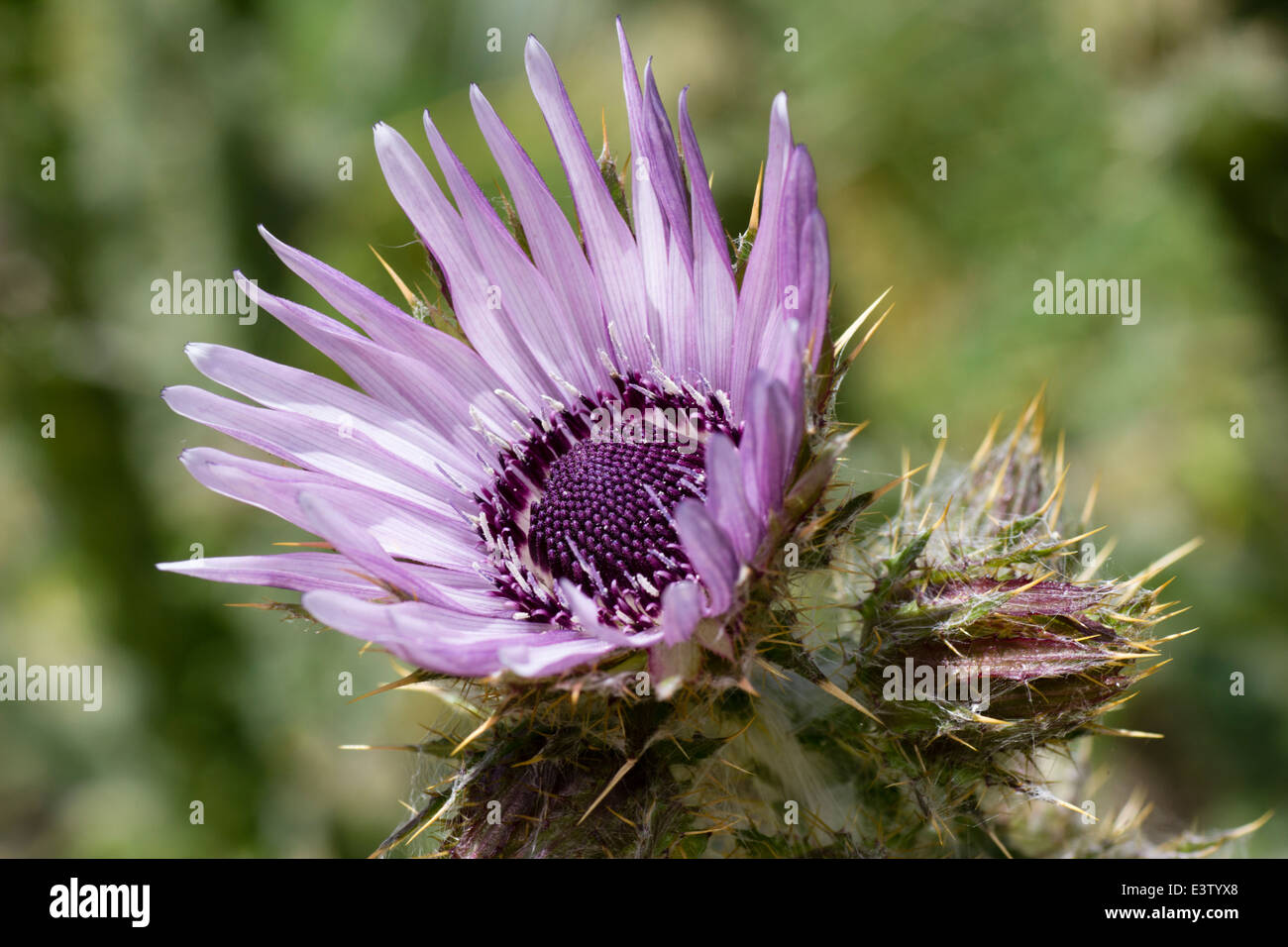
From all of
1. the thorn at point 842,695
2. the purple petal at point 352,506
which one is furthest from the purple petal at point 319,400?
the thorn at point 842,695

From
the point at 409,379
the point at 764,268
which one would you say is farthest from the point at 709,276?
the point at 409,379

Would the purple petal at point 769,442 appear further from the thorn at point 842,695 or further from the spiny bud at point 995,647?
the spiny bud at point 995,647

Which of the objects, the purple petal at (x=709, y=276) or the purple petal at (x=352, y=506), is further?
the purple petal at (x=709, y=276)

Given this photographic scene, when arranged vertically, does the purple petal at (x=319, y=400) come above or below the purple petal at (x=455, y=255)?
below

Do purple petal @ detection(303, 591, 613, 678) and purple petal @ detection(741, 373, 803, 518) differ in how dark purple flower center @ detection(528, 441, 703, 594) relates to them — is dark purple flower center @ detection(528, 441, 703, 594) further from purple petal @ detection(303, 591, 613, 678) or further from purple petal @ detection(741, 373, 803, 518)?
purple petal @ detection(741, 373, 803, 518)

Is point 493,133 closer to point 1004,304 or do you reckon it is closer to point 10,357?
point 10,357
